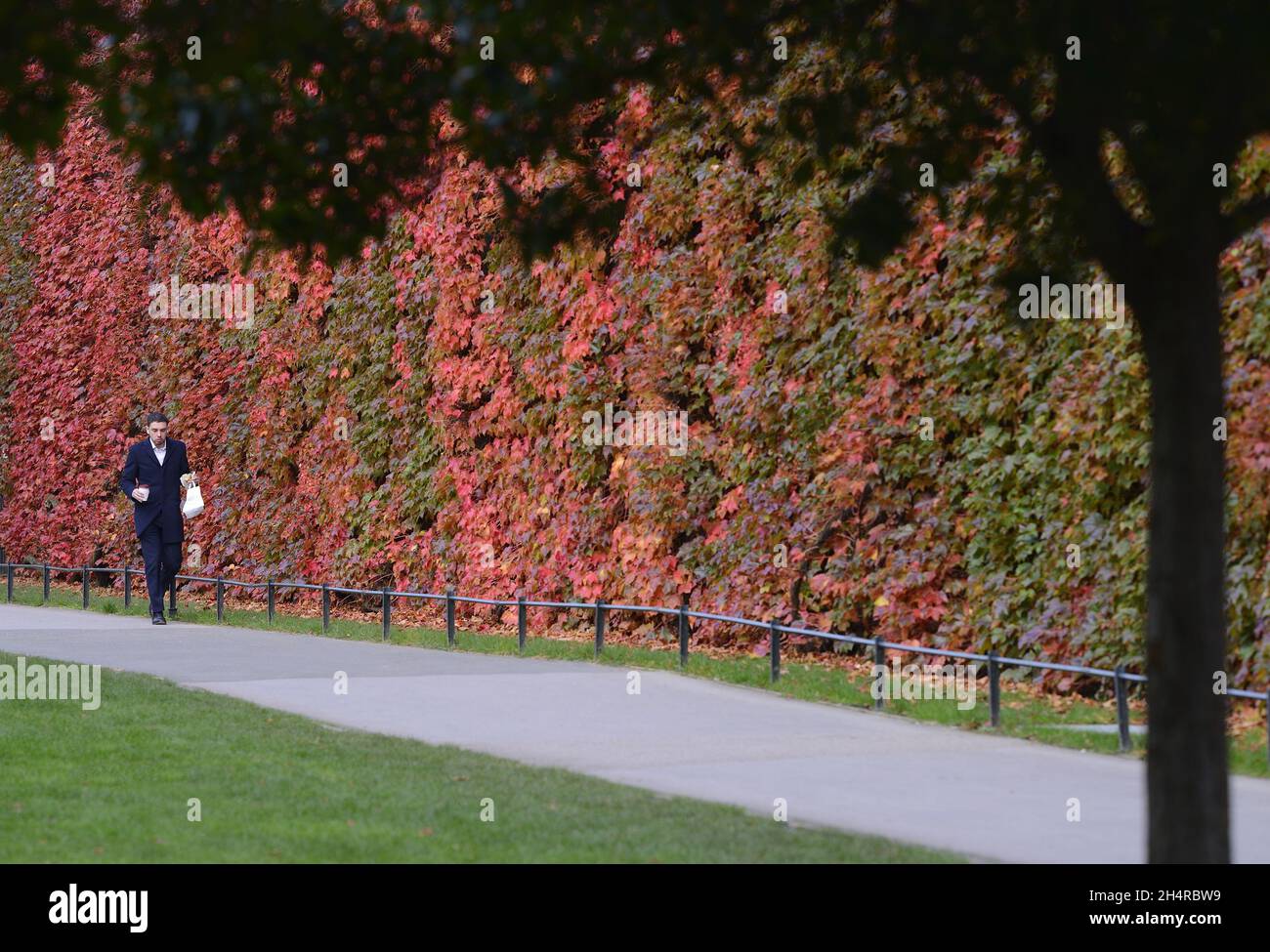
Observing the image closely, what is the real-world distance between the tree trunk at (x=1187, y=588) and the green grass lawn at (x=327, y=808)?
4.23ft

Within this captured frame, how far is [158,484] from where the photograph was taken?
60.7 ft

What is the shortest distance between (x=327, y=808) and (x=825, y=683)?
4.70 m

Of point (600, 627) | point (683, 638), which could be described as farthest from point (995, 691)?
point (600, 627)

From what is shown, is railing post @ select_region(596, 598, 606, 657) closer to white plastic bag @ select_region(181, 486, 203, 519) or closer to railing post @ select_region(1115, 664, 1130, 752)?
railing post @ select_region(1115, 664, 1130, 752)

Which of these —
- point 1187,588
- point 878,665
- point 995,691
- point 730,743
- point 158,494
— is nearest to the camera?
point 1187,588

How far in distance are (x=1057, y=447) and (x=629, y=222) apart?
495cm

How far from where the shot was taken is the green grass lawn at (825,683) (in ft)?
30.6

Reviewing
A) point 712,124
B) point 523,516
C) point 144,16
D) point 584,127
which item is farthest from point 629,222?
point 144,16

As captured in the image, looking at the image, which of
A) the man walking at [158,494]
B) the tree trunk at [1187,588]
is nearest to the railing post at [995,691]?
the tree trunk at [1187,588]

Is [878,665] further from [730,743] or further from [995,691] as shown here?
[730,743]

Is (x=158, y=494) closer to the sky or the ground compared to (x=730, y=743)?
closer to the sky

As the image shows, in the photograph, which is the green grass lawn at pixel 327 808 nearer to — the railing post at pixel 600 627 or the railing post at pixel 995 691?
the railing post at pixel 995 691

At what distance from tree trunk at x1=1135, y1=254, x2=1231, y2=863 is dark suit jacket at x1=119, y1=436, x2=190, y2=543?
554 inches
